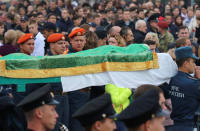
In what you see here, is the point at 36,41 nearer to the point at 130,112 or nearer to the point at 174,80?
the point at 174,80

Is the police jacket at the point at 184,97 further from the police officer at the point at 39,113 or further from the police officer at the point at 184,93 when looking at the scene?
the police officer at the point at 39,113

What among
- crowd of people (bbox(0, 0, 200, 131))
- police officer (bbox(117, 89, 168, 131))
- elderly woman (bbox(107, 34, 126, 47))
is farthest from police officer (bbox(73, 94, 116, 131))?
elderly woman (bbox(107, 34, 126, 47))

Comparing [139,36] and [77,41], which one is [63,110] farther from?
[139,36]

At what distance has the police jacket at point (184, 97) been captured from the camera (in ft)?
19.4

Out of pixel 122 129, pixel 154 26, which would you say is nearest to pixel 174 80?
pixel 122 129

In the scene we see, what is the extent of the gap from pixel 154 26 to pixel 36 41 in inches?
149

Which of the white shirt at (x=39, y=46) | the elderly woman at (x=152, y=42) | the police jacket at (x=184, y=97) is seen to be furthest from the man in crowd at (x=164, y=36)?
the police jacket at (x=184, y=97)

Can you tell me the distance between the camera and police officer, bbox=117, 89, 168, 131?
11.6 feet

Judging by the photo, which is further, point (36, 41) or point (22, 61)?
point (36, 41)

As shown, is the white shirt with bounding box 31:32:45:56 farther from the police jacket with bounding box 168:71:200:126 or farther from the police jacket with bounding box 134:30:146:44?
the police jacket with bounding box 168:71:200:126

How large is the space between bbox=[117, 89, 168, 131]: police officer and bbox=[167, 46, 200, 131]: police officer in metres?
2.34

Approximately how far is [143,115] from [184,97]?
2515 millimetres

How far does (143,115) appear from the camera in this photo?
3.55 metres

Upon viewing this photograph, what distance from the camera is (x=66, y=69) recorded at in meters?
6.15
